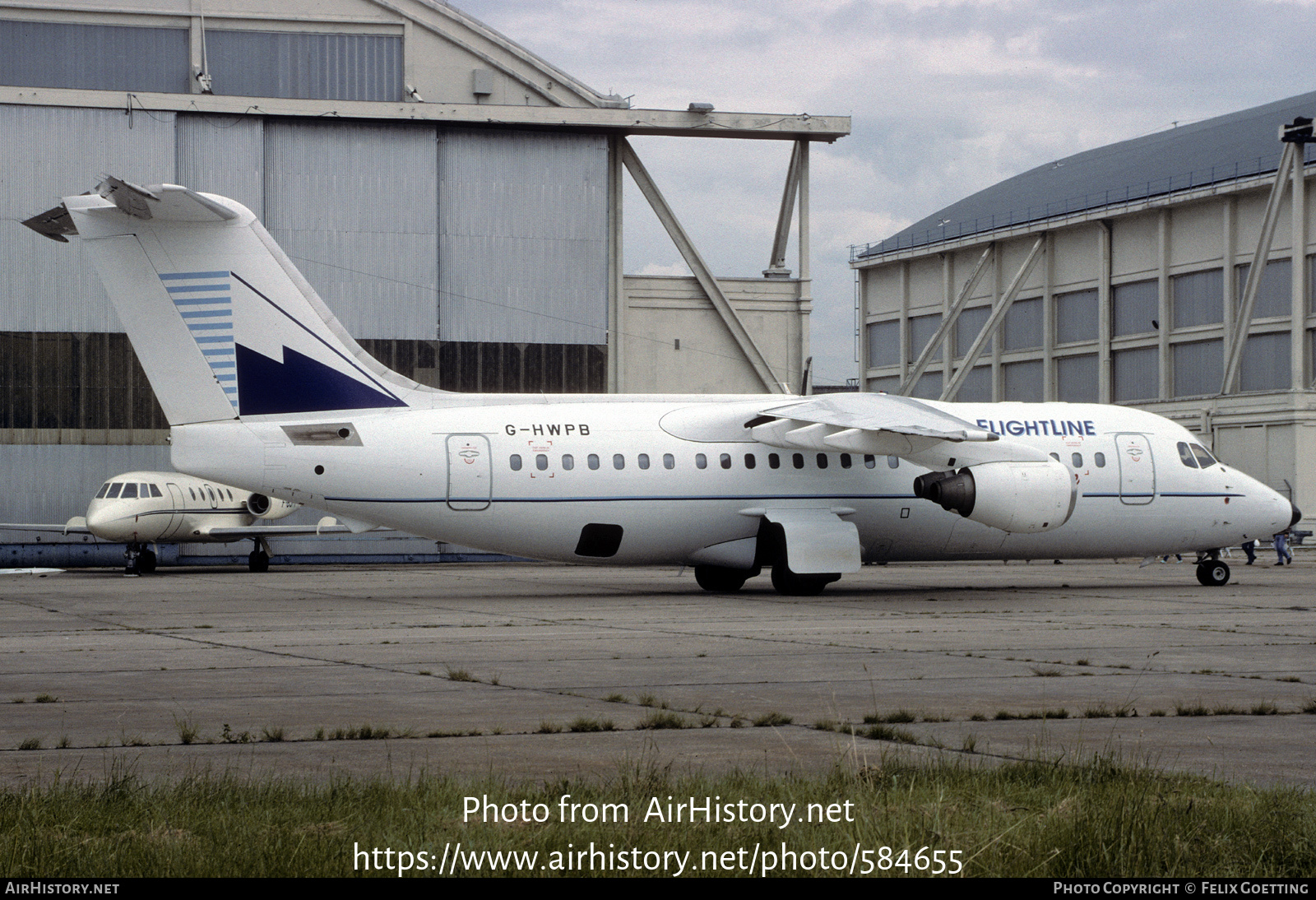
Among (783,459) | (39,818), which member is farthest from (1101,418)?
(39,818)

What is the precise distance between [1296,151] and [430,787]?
53186 millimetres

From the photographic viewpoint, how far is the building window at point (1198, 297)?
59094 millimetres

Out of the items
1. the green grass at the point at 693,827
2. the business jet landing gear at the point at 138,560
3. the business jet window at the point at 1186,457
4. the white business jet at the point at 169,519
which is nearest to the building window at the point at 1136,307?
the business jet window at the point at 1186,457

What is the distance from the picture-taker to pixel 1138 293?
6291 centimetres

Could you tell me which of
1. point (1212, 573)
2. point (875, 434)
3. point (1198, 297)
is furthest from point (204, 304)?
point (1198, 297)

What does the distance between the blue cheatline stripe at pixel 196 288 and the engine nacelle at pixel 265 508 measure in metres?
20.7

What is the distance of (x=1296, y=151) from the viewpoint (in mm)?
52031

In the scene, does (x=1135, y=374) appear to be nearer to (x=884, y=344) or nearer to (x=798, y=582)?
(x=884, y=344)

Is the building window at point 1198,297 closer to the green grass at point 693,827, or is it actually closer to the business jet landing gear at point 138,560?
the business jet landing gear at point 138,560

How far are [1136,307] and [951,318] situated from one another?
1028cm

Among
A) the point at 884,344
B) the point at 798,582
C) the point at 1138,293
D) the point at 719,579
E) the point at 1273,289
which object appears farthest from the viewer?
the point at 884,344

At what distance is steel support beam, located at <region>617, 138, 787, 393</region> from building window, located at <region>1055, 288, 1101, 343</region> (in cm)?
2383

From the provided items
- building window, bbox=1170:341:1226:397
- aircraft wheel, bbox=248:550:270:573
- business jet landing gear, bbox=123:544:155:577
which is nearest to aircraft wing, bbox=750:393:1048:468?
aircraft wheel, bbox=248:550:270:573
